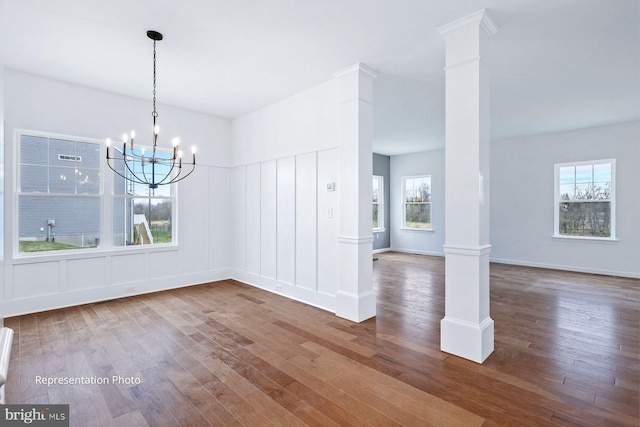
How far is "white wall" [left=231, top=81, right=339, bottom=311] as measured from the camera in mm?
4379

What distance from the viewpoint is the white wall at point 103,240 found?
4059 mm

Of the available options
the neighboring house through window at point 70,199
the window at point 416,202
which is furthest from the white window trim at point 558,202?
the neighboring house through window at point 70,199

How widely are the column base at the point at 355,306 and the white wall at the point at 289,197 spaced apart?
21 cm

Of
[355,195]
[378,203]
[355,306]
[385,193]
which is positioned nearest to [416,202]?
[385,193]

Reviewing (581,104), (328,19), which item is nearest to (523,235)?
(581,104)

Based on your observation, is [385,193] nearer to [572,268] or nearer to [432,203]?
[432,203]

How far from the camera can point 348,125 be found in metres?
4.01

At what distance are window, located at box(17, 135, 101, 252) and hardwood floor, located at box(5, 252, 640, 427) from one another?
3.13ft

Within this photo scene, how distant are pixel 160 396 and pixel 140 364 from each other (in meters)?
0.59

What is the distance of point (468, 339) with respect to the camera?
9.71 feet

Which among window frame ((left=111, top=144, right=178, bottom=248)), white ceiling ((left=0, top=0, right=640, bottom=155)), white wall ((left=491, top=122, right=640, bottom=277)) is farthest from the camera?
white wall ((left=491, top=122, right=640, bottom=277))

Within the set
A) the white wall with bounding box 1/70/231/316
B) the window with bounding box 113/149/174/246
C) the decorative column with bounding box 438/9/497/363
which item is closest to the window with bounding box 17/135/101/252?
the white wall with bounding box 1/70/231/316

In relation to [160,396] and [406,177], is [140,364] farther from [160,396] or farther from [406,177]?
[406,177]

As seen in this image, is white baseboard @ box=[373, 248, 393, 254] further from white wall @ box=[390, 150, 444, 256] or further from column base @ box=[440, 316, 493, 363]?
column base @ box=[440, 316, 493, 363]
